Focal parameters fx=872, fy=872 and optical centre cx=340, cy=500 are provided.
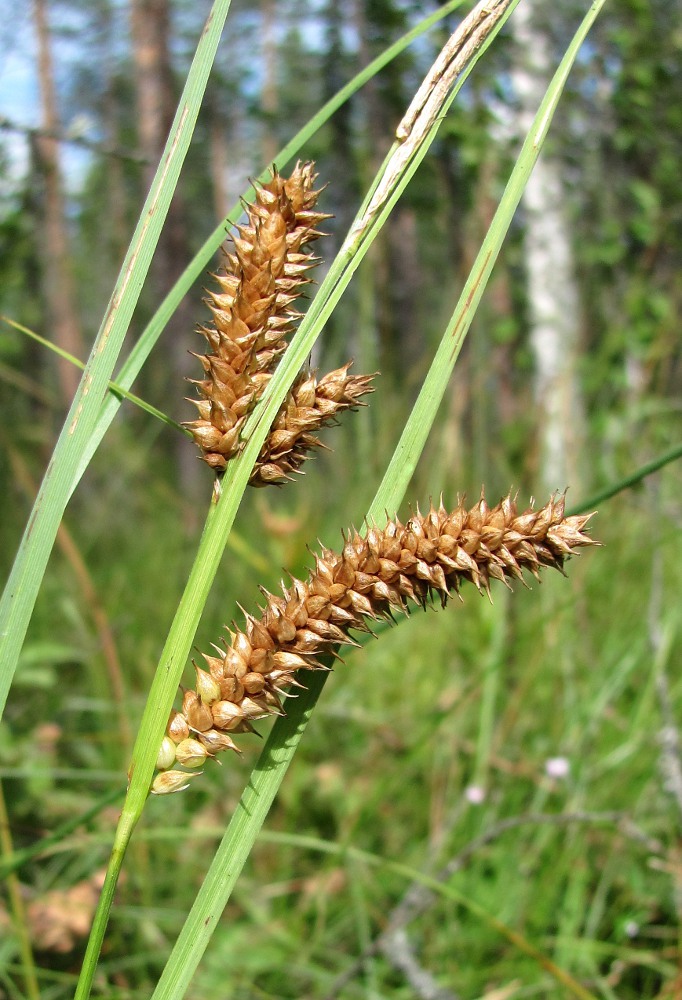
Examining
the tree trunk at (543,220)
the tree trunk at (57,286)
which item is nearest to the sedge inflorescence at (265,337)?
the tree trunk at (543,220)

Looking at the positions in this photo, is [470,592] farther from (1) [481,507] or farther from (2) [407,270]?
(2) [407,270]

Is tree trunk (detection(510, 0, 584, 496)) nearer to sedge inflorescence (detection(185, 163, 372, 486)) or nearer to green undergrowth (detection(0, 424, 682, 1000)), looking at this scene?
green undergrowth (detection(0, 424, 682, 1000))

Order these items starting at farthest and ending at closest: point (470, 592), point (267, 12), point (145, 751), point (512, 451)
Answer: point (267, 12) < point (512, 451) < point (470, 592) < point (145, 751)

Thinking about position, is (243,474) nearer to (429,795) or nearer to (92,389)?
(92,389)

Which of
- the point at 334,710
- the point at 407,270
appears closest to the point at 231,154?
the point at 407,270

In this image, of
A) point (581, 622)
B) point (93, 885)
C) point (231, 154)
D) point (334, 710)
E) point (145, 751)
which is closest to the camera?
point (145, 751)

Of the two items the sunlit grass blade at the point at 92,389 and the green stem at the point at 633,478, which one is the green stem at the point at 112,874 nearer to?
the sunlit grass blade at the point at 92,389

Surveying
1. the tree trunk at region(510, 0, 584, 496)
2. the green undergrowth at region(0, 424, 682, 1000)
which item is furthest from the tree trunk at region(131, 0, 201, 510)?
the green undergrowth at region(0, 424, 682, 1000)
